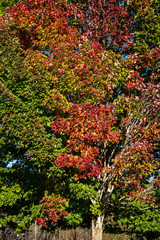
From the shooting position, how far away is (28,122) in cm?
689

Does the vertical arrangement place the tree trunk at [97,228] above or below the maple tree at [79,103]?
below

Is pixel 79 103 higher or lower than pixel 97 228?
higher

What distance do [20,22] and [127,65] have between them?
15.8 feet

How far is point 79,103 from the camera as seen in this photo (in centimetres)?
853

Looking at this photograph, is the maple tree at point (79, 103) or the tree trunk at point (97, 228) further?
the tree trunk at point (97, 228)

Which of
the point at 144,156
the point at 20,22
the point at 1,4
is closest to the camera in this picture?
the point at 144,156

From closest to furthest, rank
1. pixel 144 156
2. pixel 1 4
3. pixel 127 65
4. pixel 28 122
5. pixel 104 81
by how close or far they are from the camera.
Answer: pixel 28 122
pixel 144 156
pixel 104 81
pixel 127 65
pixel 1 4

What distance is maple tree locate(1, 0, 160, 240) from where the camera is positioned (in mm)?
6961

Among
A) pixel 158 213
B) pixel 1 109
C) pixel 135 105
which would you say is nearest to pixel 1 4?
pixel 1 109

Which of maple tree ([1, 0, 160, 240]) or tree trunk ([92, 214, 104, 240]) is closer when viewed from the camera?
maple tree ([1, 0, 160, 240])

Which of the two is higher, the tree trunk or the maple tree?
the maple tree

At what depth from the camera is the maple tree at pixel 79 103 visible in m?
6.96

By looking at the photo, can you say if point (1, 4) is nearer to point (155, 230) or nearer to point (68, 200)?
point (68, 200)

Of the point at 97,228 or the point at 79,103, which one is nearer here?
the point at 79,103
